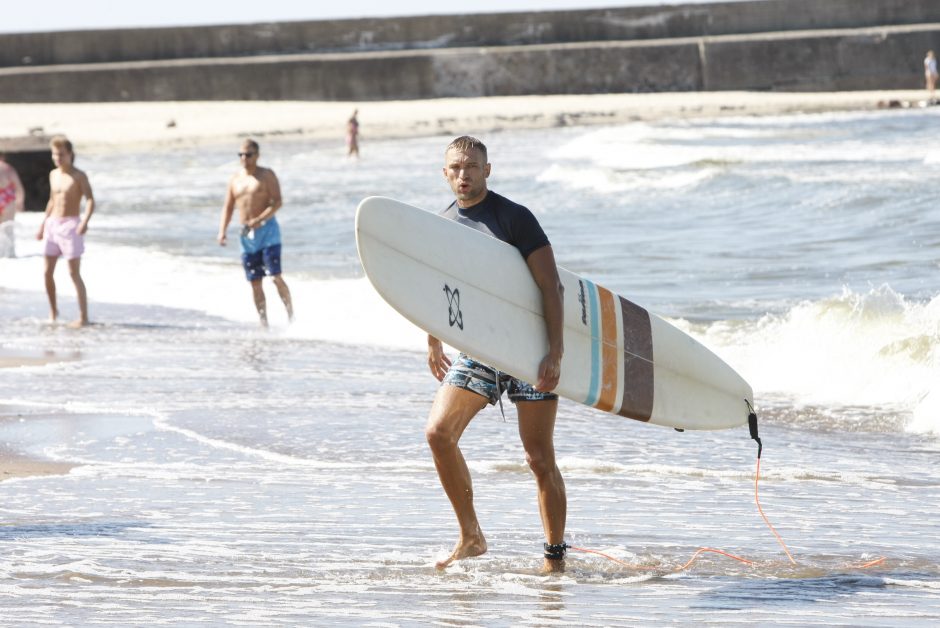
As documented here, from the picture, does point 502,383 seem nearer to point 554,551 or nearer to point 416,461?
point 554,551

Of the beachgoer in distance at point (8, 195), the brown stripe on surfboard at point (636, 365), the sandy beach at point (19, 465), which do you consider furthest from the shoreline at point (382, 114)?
the brown stripe on surfboard at point (636, 365)

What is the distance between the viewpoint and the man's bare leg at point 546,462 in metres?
4.57

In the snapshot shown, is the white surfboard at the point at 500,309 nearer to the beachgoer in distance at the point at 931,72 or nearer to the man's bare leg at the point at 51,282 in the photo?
the man's bare leg at the point at 51,282

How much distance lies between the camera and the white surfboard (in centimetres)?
463

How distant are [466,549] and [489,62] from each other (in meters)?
42.0

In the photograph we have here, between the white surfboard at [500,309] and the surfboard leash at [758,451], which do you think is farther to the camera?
the surfboard leash at [758,451]

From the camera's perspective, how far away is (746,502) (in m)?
5.70

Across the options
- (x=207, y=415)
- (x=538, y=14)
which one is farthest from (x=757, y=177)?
(x=538, y=14)

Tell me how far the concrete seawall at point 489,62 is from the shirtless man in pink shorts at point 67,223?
3512cm

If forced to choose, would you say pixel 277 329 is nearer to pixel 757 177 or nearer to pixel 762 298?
pixel 762 298

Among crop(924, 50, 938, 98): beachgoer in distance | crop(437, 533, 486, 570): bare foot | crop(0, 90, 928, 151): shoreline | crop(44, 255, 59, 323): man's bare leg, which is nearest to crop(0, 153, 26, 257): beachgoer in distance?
crop(44, 255, 59, 323): man's bare leg

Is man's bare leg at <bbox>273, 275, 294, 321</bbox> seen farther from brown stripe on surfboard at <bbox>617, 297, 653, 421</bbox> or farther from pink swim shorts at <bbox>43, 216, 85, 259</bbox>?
brown stripe on surfboard at <bbox>617, 297, 653, 421</bbox>

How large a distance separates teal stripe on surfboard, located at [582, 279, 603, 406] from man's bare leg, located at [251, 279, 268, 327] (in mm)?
6104

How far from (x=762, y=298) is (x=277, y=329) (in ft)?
12.0
